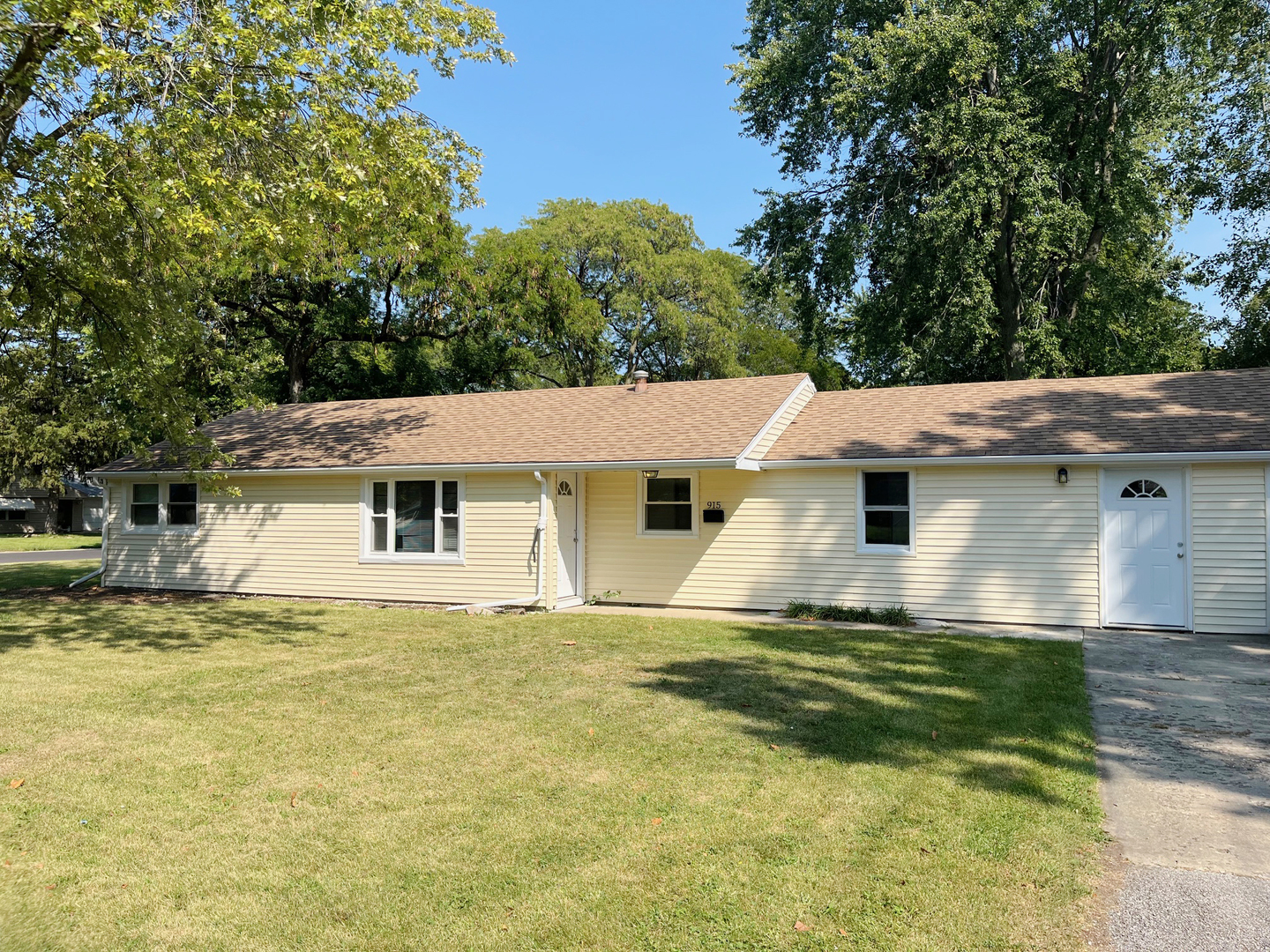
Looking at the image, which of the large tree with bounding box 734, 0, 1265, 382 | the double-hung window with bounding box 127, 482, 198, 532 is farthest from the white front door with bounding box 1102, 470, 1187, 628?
the double-hung window with bounding box 127, 482, 198, 532

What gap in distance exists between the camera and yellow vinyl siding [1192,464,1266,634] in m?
Result: 10.8

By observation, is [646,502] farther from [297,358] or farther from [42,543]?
[42,543]

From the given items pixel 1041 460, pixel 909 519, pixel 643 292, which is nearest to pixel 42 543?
pixel 643 292

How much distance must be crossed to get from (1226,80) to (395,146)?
19759 millimetres

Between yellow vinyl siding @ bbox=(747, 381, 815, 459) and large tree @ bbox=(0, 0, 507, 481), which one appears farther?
yellow vinyl siding @ bbox=(747, 381, 815, 459)

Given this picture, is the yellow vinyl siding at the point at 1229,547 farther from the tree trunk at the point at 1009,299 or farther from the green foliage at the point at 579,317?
the green foliage at the point at 579,317

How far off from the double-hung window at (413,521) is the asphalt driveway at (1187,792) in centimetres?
957

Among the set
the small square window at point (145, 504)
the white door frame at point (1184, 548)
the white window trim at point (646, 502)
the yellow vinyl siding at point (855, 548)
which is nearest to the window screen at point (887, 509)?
the yellow vinyl siding at point (855, 548)

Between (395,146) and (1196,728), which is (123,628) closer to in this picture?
(395,146)

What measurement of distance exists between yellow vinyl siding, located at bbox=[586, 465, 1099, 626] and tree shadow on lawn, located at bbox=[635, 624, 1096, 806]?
156 cm

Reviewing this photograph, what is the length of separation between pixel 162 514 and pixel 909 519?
1379 centimetres

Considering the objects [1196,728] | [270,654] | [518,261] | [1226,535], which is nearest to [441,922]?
[1196,728]

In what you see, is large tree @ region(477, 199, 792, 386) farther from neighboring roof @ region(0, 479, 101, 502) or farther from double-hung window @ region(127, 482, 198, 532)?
neighboring roof @ region(0, 479, 101, 502)

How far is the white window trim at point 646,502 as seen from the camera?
44.6 ft
